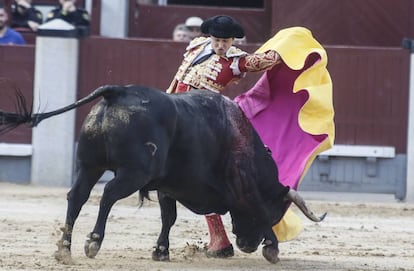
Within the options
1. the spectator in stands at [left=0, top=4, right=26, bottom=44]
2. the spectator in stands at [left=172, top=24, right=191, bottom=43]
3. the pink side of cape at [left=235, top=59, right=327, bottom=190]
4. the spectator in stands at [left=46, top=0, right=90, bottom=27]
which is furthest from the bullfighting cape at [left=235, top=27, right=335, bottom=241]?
the spectator in stands at [left=46, top=0, right=90, bottom=27]

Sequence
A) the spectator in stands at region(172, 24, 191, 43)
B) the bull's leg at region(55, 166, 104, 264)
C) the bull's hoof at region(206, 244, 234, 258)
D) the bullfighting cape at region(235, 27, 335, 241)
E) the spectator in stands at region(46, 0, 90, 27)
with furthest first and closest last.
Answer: the spectator in stands at region(46, 0, 90, 27) → the spectator in stands at region(172, 24, 191, 43) → the bullfighting cape at region(235, 27, 335, 241) → the bull's hoof at region(206, 244, 234, 258) → the bull's leg at region(55, 166, 104, 264)

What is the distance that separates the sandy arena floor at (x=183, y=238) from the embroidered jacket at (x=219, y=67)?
0.98 m

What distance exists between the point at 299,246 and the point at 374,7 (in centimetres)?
632

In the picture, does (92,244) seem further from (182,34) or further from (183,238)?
(182,34)

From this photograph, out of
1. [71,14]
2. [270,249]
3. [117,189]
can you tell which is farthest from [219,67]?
[71,14]

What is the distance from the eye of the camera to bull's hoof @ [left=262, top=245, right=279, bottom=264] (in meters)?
7.51

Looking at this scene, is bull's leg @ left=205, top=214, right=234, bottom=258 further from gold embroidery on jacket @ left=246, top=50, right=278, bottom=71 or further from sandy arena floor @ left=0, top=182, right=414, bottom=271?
gold embroidery on jacket @ left=246, top=50, right=278, bottom=71

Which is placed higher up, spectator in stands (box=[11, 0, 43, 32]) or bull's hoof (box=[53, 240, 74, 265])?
spectator in stands (box=[11, 0, 43, 32])

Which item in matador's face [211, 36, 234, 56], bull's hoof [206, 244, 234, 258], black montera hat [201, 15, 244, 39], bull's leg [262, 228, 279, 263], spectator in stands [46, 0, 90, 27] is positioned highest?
spectator in stands [46, 0, 90, 27]

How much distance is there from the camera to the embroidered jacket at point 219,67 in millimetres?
7547

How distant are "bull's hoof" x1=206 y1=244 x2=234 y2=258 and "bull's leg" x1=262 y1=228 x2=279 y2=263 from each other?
0.30 meters

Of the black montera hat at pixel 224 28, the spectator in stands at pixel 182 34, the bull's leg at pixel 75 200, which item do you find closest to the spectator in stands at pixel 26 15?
the spectator in stands at pixel 182 34

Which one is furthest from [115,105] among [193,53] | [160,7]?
[160,7]

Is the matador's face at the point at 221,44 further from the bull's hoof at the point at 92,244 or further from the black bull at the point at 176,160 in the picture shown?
the bull's hoof at the point at 92,244
